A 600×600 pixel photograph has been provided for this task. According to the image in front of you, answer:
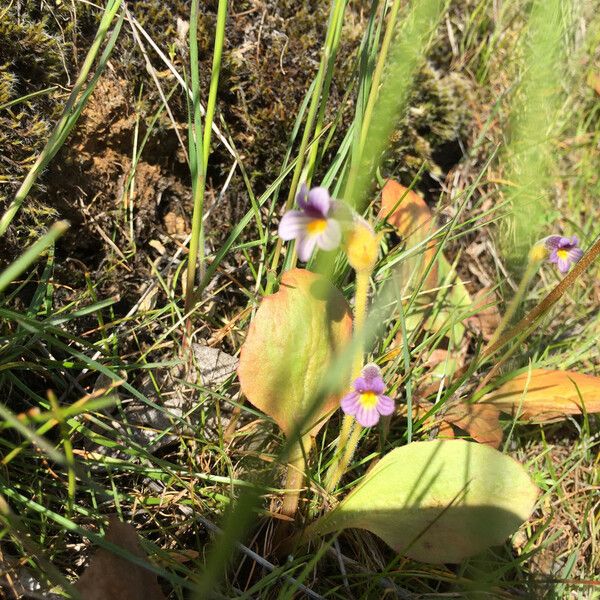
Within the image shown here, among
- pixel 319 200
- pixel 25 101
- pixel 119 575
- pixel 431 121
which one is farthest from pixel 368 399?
pixel 431 121

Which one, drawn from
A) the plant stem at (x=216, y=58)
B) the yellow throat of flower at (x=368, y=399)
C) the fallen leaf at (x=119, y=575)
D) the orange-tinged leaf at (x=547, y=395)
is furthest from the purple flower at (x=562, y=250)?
the fallen leaf at (x=119, y=575)

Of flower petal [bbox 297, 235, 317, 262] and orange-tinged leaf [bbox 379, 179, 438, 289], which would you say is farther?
orange-tinged leaf [bbox 379, 179, 438, 289]

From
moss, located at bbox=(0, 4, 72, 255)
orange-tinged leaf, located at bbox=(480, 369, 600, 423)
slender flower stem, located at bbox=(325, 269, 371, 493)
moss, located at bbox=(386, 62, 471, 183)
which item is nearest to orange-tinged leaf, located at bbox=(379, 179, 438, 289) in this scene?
moss, located at bbox=(386, 62, 471, 183)

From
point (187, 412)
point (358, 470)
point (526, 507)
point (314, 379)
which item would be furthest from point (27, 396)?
point (526, 507)

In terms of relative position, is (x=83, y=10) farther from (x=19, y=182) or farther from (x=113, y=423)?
(x=113, y=423)

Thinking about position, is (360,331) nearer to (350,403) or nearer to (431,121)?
(350,403)

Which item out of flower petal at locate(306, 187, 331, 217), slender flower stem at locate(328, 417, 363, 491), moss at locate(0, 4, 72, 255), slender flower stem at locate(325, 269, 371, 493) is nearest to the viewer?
flower petal at locate(306, 187, 331, 217)

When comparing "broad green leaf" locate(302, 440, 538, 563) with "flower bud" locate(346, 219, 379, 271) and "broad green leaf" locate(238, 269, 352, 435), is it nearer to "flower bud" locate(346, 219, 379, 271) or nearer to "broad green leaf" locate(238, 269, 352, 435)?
"broad green leaf" locate(238, 269, 352, 435)

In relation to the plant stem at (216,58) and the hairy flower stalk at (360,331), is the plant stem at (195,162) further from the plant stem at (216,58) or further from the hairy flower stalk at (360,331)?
the hairy flower stalk at (360,331)
